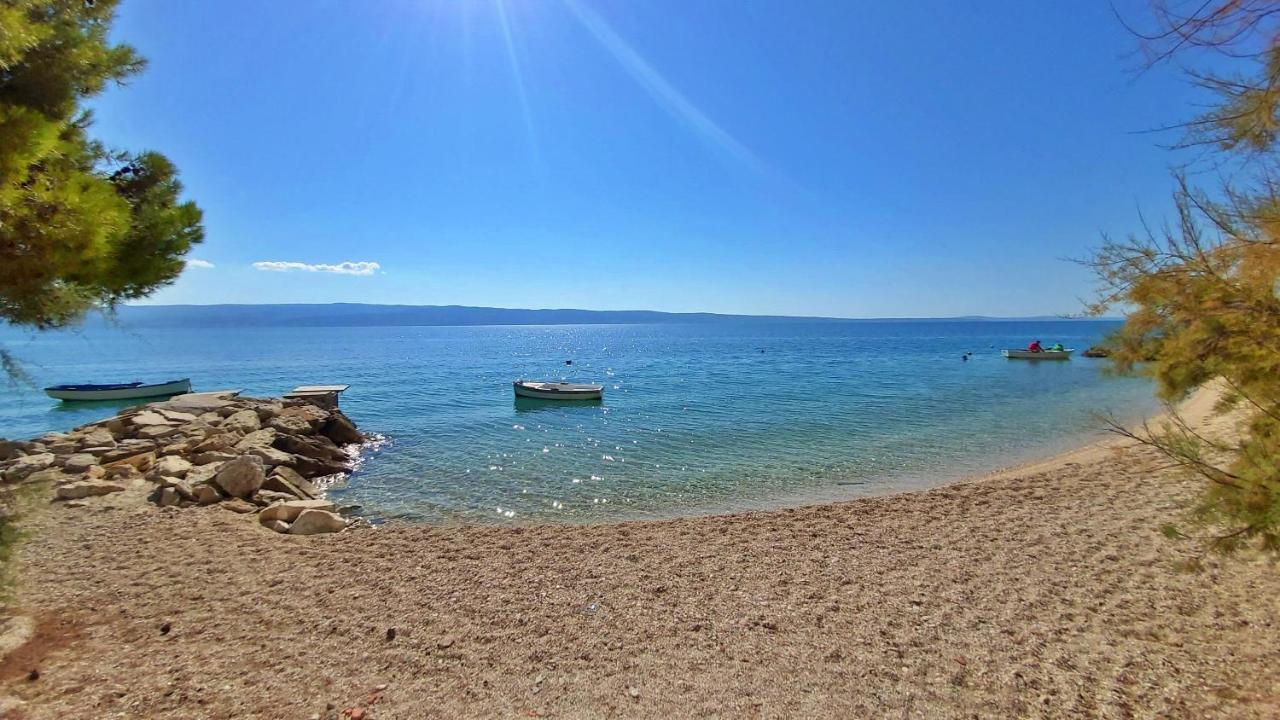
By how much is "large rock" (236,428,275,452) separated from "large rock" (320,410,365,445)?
10.2 ft

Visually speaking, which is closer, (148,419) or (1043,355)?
(148,419)

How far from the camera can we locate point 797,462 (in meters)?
16.4

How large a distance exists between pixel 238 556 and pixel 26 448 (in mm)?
11135

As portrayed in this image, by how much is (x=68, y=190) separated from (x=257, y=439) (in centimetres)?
1474

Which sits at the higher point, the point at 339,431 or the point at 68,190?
the point at 68,190

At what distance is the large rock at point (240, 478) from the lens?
10.7 m

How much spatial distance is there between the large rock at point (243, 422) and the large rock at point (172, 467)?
14.2 feet

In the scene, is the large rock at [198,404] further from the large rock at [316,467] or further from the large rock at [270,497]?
the large rock at [270,497]

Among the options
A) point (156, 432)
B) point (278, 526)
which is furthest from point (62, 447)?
point (278, 526)

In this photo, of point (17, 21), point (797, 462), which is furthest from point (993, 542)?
point (17, 21)

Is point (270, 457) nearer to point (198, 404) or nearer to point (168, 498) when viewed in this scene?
point (168, 498)

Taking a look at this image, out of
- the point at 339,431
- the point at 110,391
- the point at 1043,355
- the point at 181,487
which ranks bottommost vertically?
the point at 110,391

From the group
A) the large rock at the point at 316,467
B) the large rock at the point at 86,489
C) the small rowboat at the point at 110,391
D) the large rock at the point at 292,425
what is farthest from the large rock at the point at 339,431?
the small rowboat at the point at 110,391

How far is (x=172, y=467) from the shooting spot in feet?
38.2
